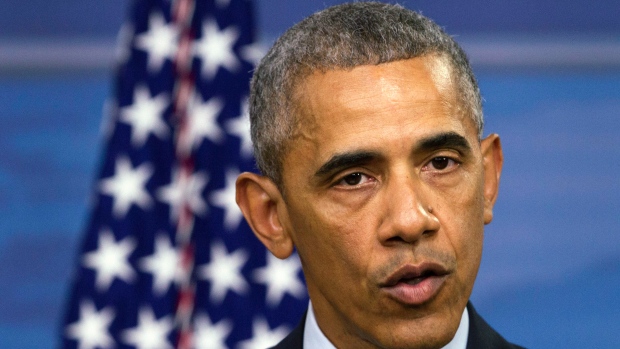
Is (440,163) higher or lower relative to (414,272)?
higher

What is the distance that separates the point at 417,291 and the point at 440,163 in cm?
30

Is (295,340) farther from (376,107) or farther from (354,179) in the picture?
(376,107)

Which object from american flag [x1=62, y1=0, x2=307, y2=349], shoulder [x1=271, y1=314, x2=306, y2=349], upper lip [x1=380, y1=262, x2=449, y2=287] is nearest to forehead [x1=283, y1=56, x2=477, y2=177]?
upper lip [x1=380, y1=262, x2=449, y2=287]

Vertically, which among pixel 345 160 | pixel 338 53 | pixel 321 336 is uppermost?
pixel 338 53

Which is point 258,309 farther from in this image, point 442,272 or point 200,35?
point 442,272

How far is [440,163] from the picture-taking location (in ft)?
6.40

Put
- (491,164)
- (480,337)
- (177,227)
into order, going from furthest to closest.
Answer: (177,227), (491,164), (480,337)

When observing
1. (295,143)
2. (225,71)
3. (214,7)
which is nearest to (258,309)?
(225,71)

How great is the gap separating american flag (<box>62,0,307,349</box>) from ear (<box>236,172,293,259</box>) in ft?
4.88

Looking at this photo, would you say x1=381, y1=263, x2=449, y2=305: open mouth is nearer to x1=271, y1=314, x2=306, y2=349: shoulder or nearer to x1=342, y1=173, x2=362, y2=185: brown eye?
x1=342, y1=173, x2=362, y2=185: brown eye

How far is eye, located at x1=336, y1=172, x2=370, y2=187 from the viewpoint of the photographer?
1938 millimetres

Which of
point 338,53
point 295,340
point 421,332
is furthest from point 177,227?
point 421,332

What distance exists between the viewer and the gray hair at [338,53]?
200 centimetres

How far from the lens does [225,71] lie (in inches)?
152
